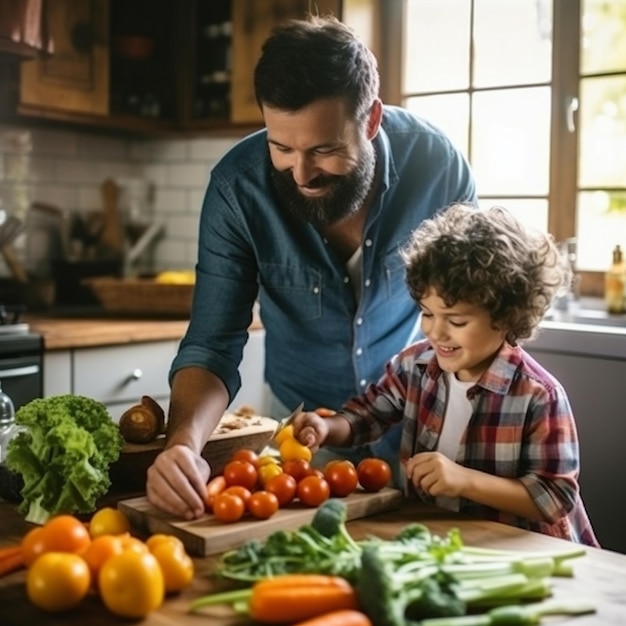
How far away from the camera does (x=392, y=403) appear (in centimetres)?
194

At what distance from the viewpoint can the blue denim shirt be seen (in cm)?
207

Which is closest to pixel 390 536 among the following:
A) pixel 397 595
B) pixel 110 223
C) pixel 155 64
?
pixel 397 595

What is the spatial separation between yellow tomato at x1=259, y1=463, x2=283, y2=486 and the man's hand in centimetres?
9

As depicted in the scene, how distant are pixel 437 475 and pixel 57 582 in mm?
663

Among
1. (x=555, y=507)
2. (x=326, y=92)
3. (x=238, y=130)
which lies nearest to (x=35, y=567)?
(x=555, y=507)

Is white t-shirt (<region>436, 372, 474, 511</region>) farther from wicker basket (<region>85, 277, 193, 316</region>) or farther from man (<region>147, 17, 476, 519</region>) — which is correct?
wicker basket (<region>85, 277, 193, 316</region>)

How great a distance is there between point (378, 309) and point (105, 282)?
5.57ft

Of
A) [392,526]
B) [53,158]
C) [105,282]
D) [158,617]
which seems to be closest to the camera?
[158,617]

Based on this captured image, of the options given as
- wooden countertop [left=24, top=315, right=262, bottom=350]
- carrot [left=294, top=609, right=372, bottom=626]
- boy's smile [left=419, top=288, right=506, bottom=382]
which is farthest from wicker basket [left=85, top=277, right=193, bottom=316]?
carrot [left=294, top=609, right=372, bottom=626]

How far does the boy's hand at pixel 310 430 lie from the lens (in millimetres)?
1784

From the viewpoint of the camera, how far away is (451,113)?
3.61 metres

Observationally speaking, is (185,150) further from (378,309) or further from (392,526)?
(392,526)

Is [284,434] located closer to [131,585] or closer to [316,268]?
[316,268]

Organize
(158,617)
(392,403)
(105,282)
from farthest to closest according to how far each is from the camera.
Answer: (105,282)
(392,403)
(158,617)
